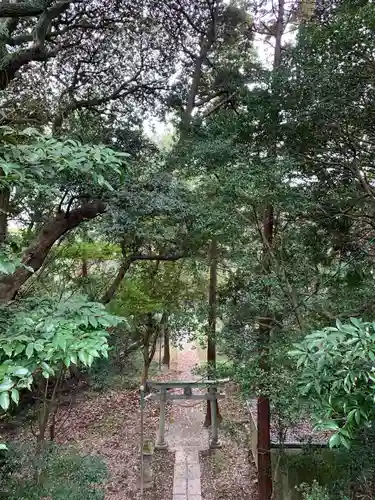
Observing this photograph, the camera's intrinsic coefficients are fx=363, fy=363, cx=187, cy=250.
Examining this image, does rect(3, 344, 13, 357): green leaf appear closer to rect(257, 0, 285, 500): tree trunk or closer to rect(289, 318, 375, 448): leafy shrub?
rect(289, 318, 375, 448): leafy shrub

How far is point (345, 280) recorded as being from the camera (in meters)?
4.43

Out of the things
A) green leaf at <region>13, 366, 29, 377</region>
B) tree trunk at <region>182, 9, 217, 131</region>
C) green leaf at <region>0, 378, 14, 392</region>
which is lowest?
green leaf at <region>0, 378, 14, 392</region>

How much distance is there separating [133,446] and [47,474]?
3532mm

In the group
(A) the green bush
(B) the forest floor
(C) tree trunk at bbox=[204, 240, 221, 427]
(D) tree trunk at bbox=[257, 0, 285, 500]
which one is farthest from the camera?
(B) the forest floor

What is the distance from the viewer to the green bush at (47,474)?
3.50m

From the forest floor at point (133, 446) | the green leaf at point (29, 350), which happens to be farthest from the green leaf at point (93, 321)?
the forest floor at point (133, 446)

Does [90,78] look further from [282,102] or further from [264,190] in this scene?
[264,190]

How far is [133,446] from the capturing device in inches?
278

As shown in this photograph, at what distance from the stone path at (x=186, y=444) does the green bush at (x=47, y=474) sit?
241 centimetres

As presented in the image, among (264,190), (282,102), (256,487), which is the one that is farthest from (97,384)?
(282,102)

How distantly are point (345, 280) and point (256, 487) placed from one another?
396 centimetres

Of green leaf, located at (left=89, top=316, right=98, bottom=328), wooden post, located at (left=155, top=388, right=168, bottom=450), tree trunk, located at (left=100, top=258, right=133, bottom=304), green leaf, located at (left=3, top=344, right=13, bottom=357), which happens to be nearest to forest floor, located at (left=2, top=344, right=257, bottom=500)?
wooden post, located at (left=155, top=388, right=168, bottom=450)

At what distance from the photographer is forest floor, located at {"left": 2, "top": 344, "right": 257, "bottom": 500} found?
6027 millimetres

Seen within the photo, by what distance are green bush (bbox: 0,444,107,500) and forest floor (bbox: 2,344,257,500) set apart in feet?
5.24
